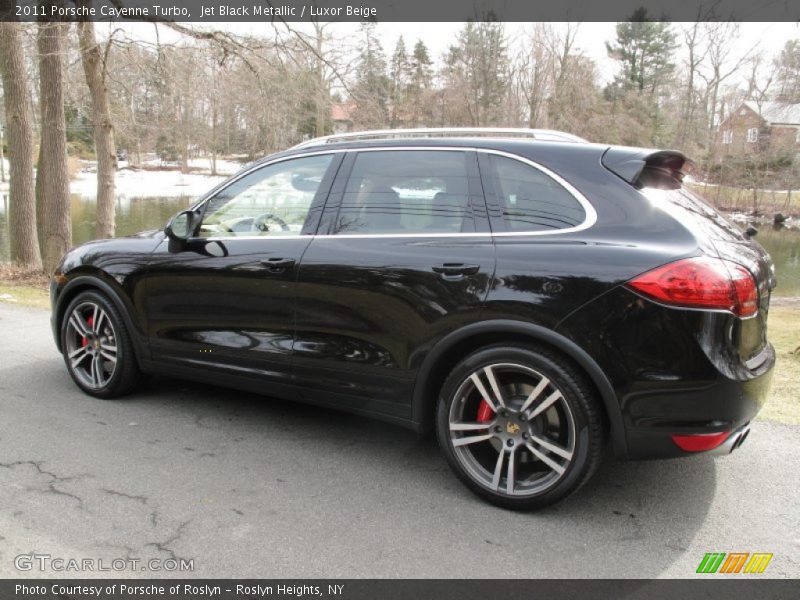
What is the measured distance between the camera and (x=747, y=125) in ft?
129

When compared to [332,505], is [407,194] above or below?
above

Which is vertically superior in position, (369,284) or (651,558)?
(369,284)

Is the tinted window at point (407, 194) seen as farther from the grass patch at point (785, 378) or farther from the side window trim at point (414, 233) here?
the grass patch at point (785, 378)

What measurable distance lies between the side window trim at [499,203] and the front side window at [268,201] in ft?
3.32

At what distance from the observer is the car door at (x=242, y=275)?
3814 mm

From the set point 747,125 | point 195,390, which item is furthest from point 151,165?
point 195,390

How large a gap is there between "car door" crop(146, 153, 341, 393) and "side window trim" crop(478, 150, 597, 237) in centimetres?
96

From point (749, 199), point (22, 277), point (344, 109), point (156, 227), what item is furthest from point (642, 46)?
point (22, 277)

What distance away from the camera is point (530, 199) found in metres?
3.22

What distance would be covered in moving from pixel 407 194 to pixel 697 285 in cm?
157

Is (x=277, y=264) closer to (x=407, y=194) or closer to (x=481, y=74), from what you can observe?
(x=407, y=194)

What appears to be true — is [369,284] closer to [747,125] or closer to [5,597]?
[5,597]

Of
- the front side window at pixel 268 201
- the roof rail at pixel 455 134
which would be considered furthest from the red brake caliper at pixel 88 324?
the roof rail at pixel 455 134

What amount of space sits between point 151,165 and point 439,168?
252ft
